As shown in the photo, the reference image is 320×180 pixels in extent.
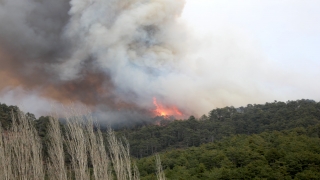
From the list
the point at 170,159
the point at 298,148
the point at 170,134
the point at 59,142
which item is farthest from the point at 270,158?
the point at 170,134

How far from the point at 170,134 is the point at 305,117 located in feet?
68.8

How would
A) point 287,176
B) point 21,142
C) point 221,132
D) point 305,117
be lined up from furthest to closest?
point 221,132, point 305,117, point 287,176, point 21,142

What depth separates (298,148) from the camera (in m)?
20.8

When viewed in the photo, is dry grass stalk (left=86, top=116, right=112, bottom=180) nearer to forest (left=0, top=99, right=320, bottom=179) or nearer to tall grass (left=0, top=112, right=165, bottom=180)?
tall grass (left=0, top=112, right=165, bottom=180)

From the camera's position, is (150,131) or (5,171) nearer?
(5,171)

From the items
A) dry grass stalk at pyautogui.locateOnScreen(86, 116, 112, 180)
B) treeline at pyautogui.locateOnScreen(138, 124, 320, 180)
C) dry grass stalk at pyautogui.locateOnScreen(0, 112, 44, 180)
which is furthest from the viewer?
treeline at pyautogui.locateOnScreen(138, 124, 320, 180)

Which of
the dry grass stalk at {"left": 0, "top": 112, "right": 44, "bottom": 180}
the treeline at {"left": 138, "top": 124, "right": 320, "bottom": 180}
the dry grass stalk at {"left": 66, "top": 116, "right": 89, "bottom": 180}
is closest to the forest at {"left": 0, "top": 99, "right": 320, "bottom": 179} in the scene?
the treeline at {"left": 138, "top": 124, "right": 320, "bottom": 180}

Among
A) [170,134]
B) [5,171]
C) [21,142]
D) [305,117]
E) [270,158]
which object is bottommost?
[270,158]

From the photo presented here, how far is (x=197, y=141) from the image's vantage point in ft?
152

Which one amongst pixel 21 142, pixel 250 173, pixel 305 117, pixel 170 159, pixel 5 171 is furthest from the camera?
pixel 305 117

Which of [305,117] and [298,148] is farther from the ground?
[305,117]

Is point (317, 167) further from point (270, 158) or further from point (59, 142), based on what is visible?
point (59, 142)

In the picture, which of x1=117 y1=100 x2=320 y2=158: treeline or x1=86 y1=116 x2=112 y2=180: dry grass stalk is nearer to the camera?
x1=86 y1=116 x2=112 y2=180: dry grass stalk

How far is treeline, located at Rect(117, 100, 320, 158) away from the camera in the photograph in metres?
42.6
